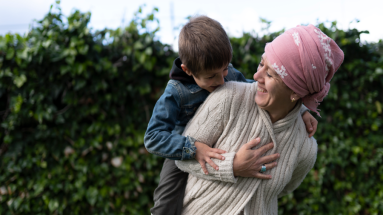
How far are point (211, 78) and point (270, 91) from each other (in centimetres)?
35

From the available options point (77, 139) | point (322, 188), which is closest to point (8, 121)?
point (77, 139)

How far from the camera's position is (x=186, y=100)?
1661 millimetres

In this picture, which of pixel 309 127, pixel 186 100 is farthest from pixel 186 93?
pixel 309 127

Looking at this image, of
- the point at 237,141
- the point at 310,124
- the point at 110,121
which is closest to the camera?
the point at 237,141

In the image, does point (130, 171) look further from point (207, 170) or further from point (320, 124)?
point (320, 124)

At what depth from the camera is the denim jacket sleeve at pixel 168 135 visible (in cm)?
151

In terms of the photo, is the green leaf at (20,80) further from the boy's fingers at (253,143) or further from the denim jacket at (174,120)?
the boy's fingers at (253,143)

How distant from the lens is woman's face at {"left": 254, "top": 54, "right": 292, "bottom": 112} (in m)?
1.39

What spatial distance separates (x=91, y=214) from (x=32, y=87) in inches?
70.1

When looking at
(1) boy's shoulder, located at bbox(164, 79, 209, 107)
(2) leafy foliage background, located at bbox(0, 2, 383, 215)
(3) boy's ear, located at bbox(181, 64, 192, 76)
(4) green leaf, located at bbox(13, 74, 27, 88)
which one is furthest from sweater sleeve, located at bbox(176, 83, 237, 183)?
(4) green leaf, located at bbox(13, 74, 27, 88)

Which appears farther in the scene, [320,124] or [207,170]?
[320,124]

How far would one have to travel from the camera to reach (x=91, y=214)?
3.49 meters

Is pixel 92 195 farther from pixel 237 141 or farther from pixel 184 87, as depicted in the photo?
pixel 237 141

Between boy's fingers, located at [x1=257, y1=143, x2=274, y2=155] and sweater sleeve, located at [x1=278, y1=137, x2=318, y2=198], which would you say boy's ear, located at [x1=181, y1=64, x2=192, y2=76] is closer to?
boy's fingers, located at [x1=257, y1=143, x2=274, y2=155]
